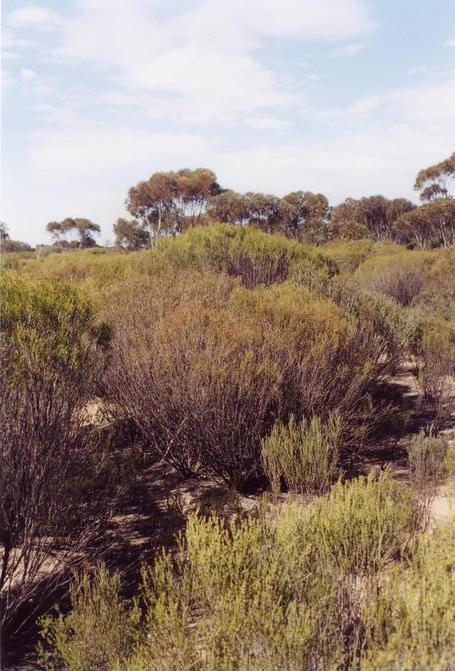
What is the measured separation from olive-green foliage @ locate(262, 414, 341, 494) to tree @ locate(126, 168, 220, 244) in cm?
2596

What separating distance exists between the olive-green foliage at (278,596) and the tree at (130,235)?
34947 mm

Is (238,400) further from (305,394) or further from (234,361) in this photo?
(305,394)

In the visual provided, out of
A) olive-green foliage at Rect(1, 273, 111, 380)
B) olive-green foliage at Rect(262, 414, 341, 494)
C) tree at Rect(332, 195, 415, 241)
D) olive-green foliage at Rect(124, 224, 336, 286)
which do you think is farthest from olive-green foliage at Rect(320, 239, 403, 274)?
olive-green foliage at Rect(262, 414, 341, 494)

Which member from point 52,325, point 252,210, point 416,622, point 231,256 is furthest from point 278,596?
point 252,210

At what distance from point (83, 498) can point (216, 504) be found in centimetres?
147

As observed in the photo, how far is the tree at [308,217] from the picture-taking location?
3669cm

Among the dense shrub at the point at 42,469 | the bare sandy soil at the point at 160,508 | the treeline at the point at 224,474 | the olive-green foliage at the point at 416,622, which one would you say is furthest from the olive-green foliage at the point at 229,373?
the olive-green foliage at the point at 416,622

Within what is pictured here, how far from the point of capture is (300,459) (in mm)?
6023

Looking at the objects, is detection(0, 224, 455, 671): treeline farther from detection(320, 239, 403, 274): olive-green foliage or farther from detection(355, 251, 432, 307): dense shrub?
detection(320, 239, 403, 274): olive-green foliage

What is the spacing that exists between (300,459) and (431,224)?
108 feet

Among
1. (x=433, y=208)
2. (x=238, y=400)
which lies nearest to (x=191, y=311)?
(x=238, y=400)

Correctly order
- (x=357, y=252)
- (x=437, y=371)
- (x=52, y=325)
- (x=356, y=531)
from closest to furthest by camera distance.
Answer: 1. (x=356, y=531)
2. (x=52, y=325)
3. (x=437, y=371)
4. (x=357, y=252)

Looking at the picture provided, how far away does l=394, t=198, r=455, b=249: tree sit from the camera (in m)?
33.1

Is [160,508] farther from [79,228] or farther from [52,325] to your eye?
[79,228]
